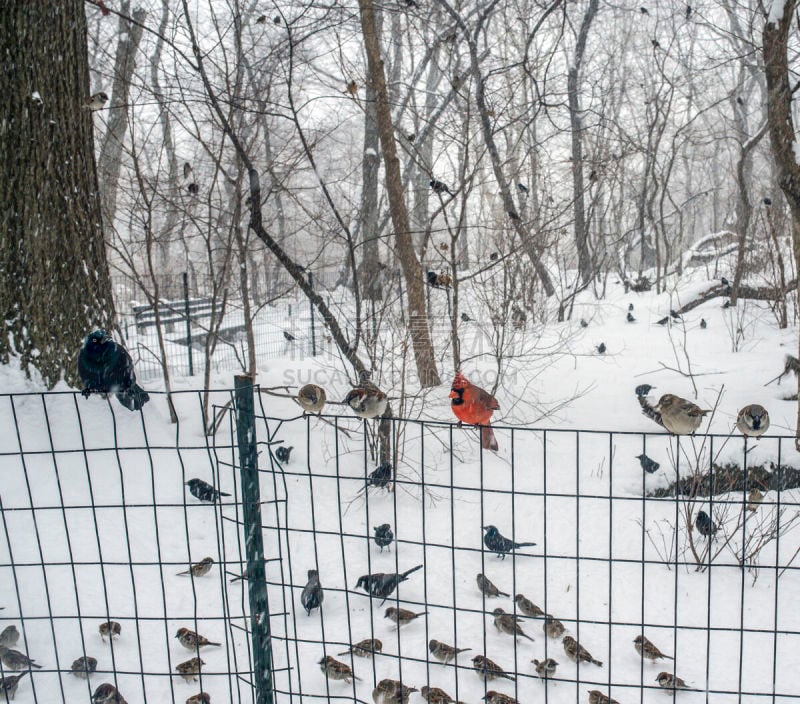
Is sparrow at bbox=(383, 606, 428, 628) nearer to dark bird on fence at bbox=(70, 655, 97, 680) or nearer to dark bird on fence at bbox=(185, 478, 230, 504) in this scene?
dark bird on fence at bbox=(185, 478, 230, 504)

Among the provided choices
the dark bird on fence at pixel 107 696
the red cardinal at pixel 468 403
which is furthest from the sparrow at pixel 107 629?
the red cardinal at pixel 468 403

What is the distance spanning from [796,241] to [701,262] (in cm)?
1416

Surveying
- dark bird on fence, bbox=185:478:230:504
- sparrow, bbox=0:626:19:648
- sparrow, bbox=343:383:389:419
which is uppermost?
sparrow, bbox=343:383:389:419

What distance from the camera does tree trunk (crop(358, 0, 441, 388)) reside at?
21.3 ft

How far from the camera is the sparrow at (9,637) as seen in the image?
349cm

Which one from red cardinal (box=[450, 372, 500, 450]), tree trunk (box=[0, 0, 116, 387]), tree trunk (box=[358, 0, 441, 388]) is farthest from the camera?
tree trunk (box=[358, 0, 441, 388])

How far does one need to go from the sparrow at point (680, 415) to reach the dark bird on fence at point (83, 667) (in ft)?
9.90

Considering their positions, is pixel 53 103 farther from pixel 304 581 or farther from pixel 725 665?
pixel 725 665

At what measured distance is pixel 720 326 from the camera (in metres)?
10.6

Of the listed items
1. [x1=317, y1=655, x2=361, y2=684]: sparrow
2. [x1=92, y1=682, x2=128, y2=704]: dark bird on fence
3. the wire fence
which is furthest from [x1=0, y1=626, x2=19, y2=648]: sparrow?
[x1=317, y1=655, x2=361, y2=684]: sparrow

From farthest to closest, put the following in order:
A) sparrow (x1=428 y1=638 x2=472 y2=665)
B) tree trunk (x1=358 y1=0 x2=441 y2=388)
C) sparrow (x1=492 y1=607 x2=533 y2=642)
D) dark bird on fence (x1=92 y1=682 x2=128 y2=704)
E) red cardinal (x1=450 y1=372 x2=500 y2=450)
Answer: tree trunk (x1=358 y1=0 x2=441 y2=388), red cardinal (x1=450 y1=372 x2=500 y2=450), sparrow (x1=492 y1=607 x2=533 y2=642), sparrow (x1=428 y1=638 x2=472 y2=665), dark bird on fence (x1=92 y1=682 x2=128 y2=704)

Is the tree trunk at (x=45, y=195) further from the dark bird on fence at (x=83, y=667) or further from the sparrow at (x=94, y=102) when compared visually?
the dark bird on fence at (x=83, y=667)

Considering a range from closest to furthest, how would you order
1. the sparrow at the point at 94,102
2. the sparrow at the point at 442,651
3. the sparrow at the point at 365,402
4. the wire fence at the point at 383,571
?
the wire fence at the point at 383,571
the sparrow at the point at 365,402
the sparrow at the point at 442,651
the sparrow at the point at 94,102

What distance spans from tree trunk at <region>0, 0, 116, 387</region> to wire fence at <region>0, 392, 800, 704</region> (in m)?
0.53
